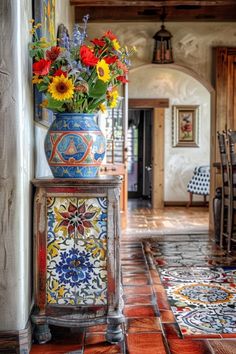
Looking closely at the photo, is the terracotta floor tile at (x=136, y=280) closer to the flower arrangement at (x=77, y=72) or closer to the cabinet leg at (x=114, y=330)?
the cabinet leg at (x=114, y=330)

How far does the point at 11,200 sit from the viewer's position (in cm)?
202

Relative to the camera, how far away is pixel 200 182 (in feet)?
28.1

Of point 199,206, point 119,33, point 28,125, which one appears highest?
point 119,33

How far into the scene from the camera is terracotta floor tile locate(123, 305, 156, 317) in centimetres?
258

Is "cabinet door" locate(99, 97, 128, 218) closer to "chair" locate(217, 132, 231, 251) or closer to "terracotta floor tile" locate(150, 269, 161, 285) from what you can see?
"chair" locate(217, 132, 231, 251)

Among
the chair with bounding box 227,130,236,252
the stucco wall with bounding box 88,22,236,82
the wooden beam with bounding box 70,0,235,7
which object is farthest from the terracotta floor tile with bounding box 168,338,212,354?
the stucco wall with bounding box 88,22,236,82

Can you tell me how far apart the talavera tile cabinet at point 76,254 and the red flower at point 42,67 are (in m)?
0.50

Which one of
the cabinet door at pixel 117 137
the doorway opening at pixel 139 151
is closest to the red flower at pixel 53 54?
the cabinet door at pixel 117 137

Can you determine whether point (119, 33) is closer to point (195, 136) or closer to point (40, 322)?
point (195, 136)

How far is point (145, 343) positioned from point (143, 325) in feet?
0.79

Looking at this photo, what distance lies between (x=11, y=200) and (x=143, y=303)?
1.18m

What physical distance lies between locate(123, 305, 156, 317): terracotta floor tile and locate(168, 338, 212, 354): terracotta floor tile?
0.37m

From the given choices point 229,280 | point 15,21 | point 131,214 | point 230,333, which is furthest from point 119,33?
point 230,333

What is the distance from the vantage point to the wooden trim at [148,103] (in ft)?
30.0
